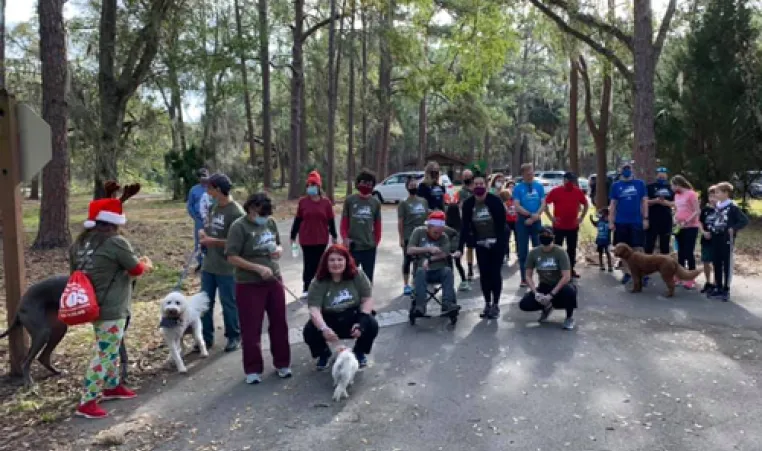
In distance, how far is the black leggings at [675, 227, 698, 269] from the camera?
950 cm

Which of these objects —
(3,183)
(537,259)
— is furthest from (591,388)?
(3,183)

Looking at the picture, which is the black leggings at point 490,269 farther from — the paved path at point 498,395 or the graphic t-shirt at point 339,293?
the graphic t-shirt at point 339,293

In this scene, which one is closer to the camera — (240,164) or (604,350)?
(604,350)

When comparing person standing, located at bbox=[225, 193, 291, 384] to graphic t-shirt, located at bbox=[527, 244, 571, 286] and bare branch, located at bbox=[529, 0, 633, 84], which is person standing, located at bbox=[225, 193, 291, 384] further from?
bare branch, located at bbox=[529, 0, 633, 84]

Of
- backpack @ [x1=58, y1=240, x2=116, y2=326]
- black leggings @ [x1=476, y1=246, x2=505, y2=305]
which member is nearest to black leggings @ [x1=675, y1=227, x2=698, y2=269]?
black leggings @ [x1=476, y1=246, x2=505, y2=305]

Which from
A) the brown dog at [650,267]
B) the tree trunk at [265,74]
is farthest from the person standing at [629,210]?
the tree trunk at [265,74]

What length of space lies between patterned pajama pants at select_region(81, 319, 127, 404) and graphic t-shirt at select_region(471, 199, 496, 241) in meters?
4.18

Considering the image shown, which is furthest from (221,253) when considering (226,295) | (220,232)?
(226,295)

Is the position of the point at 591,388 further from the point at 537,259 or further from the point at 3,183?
the point at 3,183

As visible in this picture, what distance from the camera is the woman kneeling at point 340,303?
5.45m

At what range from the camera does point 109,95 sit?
14.5 metres

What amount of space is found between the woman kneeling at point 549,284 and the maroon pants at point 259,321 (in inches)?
119

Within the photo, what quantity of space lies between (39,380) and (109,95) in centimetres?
1056

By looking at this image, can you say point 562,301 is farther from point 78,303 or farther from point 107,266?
point 78,303
